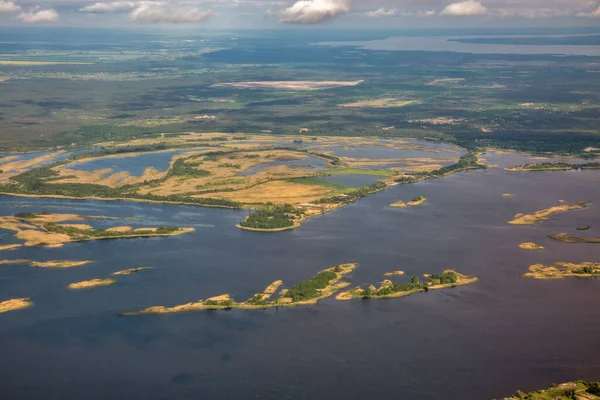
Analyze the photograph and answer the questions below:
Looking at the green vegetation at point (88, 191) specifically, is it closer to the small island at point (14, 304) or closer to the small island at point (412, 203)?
the small island at point (412, 203)

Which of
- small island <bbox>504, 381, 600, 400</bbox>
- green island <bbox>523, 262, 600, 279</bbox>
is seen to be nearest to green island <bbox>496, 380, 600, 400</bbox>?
small island <bbox>504, 381, 600, 400</bbox>

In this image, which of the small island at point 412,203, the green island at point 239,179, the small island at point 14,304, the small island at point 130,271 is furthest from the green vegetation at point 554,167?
the small island at point 14,304

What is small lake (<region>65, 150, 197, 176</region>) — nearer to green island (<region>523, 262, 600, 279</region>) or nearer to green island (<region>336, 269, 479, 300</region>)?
green island (<region>336, 269, 479, 300</region>)

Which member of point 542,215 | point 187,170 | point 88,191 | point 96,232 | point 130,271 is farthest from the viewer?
point 187,170

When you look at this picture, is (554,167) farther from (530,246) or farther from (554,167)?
(530,246)

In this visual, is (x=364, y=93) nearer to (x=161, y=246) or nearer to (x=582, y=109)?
Result: (x=582, y=109)

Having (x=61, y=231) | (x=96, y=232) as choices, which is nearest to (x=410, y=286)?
(x=96, y=232)
